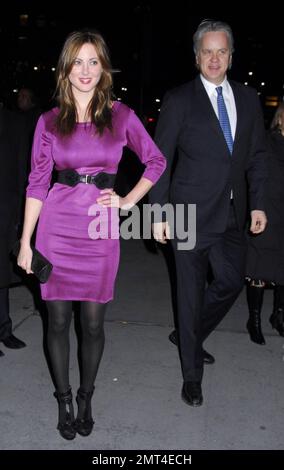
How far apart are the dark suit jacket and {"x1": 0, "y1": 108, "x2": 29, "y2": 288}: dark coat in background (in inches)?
42.9

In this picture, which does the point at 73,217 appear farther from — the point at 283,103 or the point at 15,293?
the point at 15,293

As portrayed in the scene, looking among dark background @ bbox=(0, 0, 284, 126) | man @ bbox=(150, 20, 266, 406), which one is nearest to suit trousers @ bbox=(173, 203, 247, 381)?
man @ bbox=(150, 20, 266, 406)

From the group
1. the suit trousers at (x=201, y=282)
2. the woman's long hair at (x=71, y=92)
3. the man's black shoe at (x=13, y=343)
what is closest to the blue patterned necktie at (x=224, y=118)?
the suit trousers at (x=201, y=282)

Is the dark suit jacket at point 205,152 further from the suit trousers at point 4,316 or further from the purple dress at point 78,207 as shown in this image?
the suit trousers at point 4,316

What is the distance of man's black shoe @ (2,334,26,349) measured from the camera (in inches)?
152

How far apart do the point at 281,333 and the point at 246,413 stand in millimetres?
1276

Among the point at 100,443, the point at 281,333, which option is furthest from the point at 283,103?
the point at 100,443

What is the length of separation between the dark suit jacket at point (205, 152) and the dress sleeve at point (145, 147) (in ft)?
0.95

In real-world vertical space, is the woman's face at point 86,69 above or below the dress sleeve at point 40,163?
above

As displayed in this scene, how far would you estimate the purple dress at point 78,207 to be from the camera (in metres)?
2.60

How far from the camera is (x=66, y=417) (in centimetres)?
282

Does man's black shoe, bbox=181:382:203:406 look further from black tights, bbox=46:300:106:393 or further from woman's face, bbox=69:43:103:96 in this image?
woman's face, bbox=69:43:103:96

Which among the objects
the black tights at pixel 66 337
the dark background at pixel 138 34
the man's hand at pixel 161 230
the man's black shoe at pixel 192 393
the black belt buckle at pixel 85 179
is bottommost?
the man's black shoe at pixel 192 393

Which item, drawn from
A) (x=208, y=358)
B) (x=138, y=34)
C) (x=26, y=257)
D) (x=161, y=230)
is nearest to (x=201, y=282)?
(x=161, y=230)
